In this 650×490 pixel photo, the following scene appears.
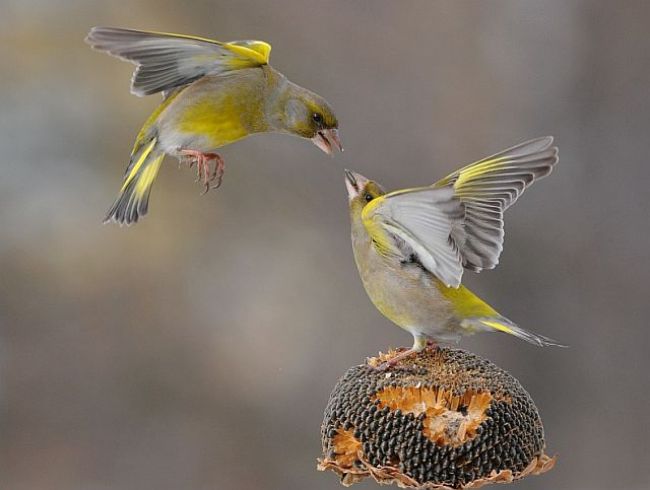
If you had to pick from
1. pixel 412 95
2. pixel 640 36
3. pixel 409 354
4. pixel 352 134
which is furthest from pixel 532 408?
pixel 640 36

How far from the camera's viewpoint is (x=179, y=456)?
4.44 m

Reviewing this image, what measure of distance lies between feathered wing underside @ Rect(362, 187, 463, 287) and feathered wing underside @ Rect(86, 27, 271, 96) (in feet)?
1.08

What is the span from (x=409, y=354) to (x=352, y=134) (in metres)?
2.21

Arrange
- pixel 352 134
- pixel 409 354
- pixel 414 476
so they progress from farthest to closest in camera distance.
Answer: pixel 352 134, pixel 409 354, pixel 414 476

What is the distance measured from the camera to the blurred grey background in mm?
4156

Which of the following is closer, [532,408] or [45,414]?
[532,408]

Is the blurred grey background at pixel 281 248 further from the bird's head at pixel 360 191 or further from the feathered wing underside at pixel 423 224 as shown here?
the feathered wing underside at pixel 423 224

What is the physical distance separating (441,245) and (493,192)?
0.78 feet

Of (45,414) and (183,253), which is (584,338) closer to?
(183,253)

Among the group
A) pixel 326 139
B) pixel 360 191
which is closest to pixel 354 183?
pixel 360 191

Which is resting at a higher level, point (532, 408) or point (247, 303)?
point (532, 408)

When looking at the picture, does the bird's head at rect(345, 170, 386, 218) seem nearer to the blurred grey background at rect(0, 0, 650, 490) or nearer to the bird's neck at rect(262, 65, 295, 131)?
the bird's neck at rect(262, 65, 295, 131)

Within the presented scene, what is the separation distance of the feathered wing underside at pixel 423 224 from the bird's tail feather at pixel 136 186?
1.27ft

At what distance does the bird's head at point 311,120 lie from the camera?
168 centimetres
